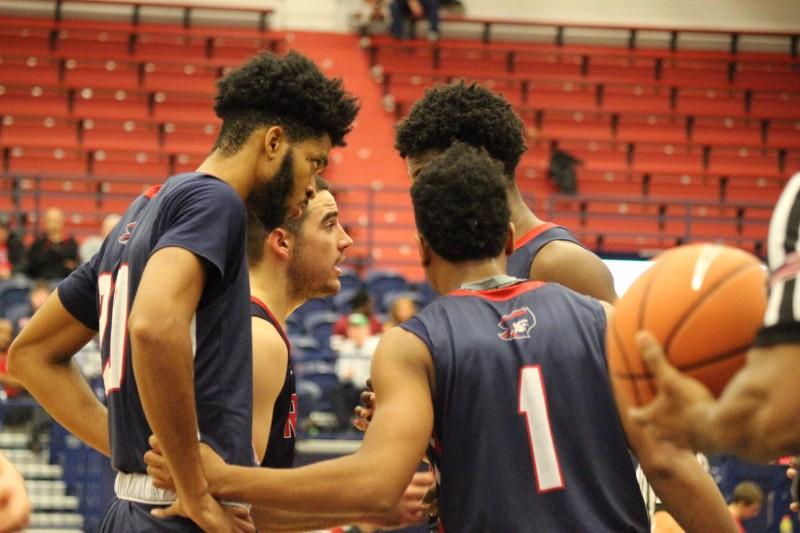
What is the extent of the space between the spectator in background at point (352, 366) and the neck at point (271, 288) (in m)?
5.85

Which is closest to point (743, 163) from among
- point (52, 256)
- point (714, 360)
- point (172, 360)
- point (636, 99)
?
point (636, 99)

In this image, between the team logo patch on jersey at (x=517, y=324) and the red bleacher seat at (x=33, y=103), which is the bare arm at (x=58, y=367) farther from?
the red bleacher seat at (x=33, y=103)

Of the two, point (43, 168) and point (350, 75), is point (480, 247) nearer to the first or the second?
point (43, 168)

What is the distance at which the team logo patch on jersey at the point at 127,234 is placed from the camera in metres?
3.19

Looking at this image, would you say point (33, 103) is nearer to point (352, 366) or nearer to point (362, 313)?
point (362, 313)

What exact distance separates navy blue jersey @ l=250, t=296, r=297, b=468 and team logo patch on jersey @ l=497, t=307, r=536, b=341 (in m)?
0.77

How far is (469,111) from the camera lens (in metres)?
3.87

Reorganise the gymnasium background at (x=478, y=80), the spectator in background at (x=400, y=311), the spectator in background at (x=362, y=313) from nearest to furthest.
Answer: the spectator in background at (x=400, y=311) < the spectator in background at (x=362, y=313) < the gymnasium background at (x=478, y=80)

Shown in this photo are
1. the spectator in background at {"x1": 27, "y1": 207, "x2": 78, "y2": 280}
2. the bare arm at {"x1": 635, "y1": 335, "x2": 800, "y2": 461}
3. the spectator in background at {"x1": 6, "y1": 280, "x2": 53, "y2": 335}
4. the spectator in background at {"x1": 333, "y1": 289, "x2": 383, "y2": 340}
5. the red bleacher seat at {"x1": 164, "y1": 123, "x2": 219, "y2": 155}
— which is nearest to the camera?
the bare arm at {"x1": 635, "y1": 335, "x2": 800, "y2": 461}

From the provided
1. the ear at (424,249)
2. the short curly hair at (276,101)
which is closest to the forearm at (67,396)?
the short curly hair at (276,101)

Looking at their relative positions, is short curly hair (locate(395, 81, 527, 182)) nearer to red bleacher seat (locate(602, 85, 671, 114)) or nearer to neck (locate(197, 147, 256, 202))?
neck (locate(197, 147, 256, 202))

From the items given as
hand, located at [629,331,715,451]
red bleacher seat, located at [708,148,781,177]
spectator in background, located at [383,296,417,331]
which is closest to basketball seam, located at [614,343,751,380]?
hand, located at [629,331,715,451]

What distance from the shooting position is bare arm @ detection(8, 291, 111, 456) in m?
3.56

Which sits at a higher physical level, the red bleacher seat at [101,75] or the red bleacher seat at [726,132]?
the red bleacher seat at [101,75]
